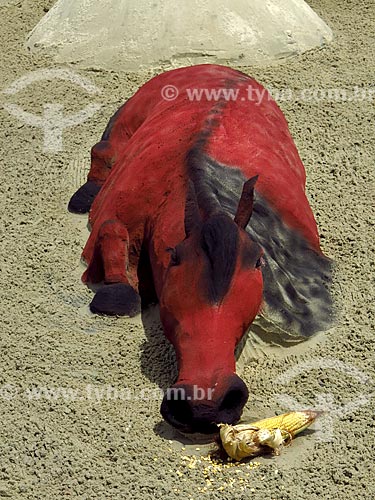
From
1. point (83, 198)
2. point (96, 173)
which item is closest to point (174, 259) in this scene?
point (83, 198)

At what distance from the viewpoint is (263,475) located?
491 cm

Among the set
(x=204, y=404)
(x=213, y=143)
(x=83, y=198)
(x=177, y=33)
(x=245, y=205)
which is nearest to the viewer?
(x=204, y=404)

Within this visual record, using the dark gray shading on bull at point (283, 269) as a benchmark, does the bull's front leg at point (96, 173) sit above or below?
below

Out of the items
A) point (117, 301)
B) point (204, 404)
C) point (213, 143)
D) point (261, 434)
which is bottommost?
point (117, 301)

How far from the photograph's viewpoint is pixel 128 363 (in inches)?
221

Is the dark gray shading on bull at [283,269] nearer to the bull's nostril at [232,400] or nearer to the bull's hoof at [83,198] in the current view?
the bull's nostril at [232,400]

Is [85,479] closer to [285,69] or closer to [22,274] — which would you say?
[22,274]

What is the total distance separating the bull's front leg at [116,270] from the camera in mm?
6008

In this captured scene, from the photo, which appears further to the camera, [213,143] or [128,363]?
[213,143]

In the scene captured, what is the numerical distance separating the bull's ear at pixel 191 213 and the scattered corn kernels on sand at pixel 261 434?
2.84 ft

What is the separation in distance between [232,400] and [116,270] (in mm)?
1367

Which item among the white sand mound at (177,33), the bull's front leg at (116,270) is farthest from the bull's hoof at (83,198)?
the white sand mound at (177,33)

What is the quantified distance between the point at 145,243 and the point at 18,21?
4.09 meters

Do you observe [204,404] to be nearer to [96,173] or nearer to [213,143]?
[213,143]
